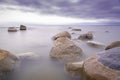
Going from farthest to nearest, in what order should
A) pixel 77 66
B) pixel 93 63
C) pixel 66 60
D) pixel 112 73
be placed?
pixel 66 60 < pixel 77 66 < pixel 93 63 < pixel 112 73

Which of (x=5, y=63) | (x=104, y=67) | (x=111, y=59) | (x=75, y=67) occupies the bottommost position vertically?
(x=75, y=67)

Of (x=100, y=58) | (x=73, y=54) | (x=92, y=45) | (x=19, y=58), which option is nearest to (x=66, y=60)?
(x=73, y=54)

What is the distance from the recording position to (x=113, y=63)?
4129 mm

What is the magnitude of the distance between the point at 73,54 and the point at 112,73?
154 inches

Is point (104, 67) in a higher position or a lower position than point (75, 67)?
higher

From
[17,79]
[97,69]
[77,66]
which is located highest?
[97,69]

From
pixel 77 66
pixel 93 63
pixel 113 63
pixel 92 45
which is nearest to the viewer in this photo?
pixel 113 63

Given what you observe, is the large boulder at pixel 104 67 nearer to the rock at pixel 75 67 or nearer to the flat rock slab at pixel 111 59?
the flat rock slab at pixel 111 59

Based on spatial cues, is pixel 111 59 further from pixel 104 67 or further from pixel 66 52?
pixel 66 52

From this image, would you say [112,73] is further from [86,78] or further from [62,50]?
[62,50]

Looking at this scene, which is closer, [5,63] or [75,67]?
[5,63]

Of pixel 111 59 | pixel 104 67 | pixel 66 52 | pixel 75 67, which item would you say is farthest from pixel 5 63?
pixel 111 59

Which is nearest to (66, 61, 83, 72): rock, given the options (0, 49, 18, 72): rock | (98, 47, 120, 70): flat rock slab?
(98, 47, 120, 70): flat rock slab

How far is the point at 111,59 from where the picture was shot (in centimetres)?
432
